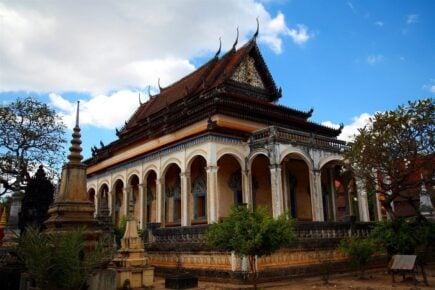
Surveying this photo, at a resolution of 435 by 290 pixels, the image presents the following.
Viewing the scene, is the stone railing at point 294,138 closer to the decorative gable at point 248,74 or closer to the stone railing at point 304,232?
the stone railing at point 304,232

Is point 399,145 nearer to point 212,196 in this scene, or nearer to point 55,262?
point 212,196

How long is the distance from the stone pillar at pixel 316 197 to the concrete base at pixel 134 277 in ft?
27.8

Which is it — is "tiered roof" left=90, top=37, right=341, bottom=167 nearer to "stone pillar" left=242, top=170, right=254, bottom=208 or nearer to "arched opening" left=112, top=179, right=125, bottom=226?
"stone pillar" left=242, top=170, right=254, bottom=208

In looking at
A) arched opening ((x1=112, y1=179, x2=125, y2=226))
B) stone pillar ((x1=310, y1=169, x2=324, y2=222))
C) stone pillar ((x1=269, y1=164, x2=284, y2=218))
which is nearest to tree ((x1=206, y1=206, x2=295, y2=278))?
stone pillar ((x1=269, y1=164, x2=284, y2=218))

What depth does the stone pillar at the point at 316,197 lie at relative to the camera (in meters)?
17.6

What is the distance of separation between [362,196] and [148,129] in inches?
511

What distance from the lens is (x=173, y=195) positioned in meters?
22.9

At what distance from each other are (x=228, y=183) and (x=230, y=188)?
27cm

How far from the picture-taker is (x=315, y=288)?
11.4 meters

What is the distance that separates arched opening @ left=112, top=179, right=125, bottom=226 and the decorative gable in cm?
1019

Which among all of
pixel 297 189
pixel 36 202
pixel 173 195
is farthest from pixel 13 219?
pixel 297 189

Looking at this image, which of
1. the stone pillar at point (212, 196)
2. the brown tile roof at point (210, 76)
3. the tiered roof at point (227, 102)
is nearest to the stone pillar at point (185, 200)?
the stone pillar at point (212, 196)

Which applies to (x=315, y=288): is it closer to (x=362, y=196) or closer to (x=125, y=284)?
(x=125, y=284)

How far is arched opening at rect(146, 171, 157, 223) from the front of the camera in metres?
24.7
